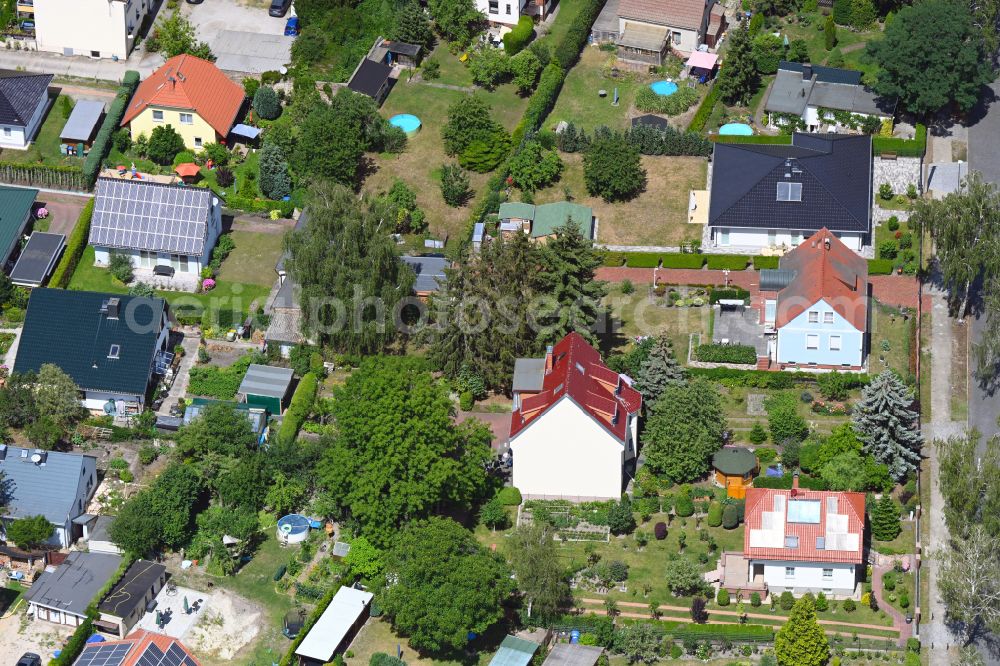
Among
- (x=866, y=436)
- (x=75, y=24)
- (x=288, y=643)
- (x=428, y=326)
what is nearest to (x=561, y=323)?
(x=428, y=326)

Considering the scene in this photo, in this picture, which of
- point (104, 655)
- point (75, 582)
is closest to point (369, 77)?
point (75, 582)

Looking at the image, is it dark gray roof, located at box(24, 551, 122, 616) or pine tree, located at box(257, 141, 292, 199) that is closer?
dark gray roof, located at box(24, 551, 122, 616)

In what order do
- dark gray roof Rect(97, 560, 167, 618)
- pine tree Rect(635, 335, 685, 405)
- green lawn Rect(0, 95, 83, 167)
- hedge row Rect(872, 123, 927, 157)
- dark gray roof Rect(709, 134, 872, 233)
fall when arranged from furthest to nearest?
green lawn Rect(0, 95, 83, 167)
hedge row Rect(872, 123, 927, 157)
dark gray roof Rect(709, 134, 872, 233)
pine tree Rect(635, 335, 685, 405)
dark gray roof Rect(97, 560, 167, 618)

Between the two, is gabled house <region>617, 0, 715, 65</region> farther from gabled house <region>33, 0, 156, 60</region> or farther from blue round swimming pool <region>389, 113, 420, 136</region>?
gabled house <region>33, 0, 156, 60</region>

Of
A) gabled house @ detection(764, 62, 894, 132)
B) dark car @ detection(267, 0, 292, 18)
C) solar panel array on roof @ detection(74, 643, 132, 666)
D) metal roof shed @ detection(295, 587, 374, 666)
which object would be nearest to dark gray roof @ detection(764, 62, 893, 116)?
gabled house @ detection(764, 62, 894, 132)

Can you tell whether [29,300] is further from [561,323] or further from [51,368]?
[561,323]

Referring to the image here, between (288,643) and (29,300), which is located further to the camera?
(29,300)


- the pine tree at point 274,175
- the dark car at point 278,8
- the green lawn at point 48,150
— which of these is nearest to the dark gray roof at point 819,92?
the pine tree at point 274,175
